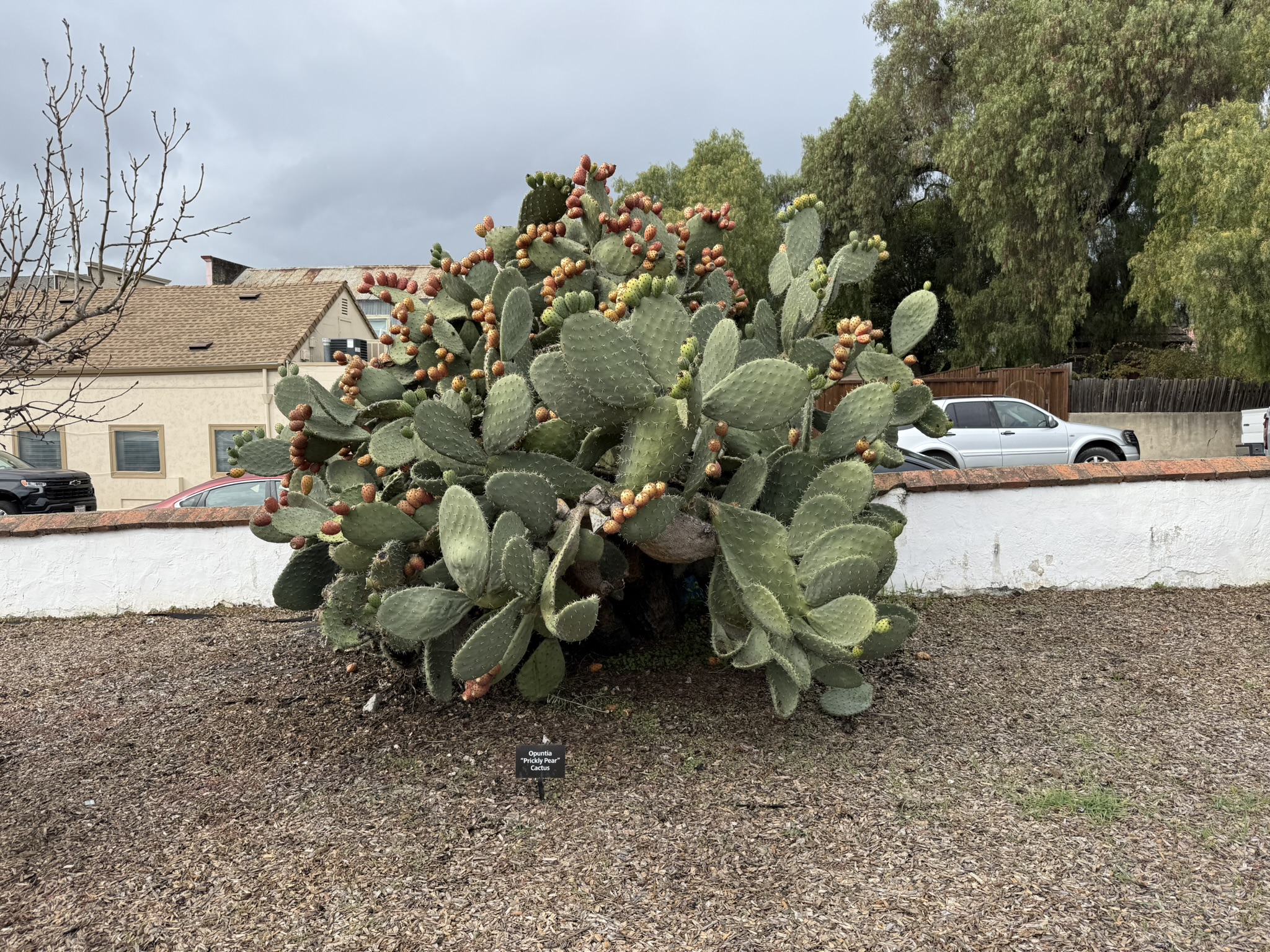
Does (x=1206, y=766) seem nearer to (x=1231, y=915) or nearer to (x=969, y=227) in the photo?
(x=1231, y=915)

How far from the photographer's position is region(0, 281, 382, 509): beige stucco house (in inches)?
815

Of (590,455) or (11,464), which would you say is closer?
(590,455)

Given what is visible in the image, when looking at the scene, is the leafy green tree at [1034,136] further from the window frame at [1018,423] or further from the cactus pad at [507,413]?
the cactus pad at [507,413]

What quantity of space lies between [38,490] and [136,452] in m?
4.41

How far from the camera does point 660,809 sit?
3510 mm

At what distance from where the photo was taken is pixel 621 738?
13.5 feet

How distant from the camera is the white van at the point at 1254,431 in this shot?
58.6 feet

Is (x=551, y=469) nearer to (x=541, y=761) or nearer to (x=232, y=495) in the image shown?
(x=541, y=761)

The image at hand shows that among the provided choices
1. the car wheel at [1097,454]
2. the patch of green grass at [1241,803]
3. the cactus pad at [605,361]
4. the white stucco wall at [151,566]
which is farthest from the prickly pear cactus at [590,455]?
the car wheel at [1097,454]

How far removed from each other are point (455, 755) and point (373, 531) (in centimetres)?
104

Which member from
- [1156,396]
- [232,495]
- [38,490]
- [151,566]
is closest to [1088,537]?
[151,566]

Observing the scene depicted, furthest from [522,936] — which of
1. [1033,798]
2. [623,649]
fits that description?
[623,649]

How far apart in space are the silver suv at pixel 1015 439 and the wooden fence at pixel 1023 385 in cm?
567

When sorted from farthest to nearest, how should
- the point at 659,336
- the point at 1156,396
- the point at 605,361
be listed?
the point at 1156,396
the point at 659,336
the point at 605,361
